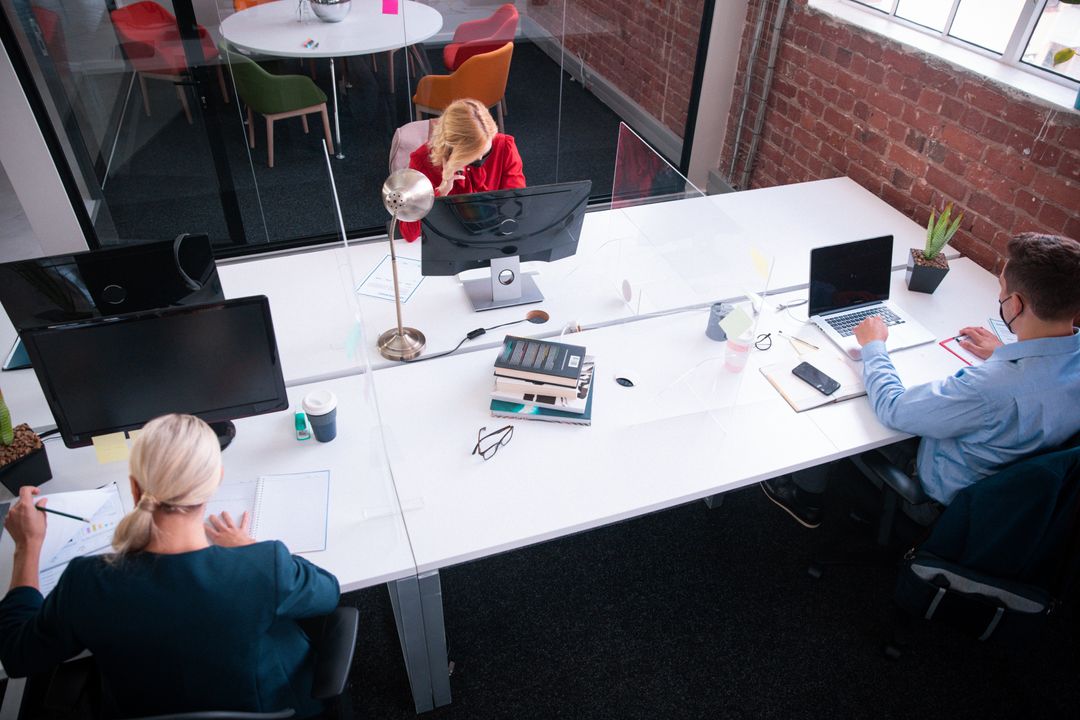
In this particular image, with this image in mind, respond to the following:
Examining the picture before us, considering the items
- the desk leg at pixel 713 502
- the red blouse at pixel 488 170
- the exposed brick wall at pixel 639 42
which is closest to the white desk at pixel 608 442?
the desk leg at pixel 713 502

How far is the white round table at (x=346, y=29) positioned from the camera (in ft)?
11.7

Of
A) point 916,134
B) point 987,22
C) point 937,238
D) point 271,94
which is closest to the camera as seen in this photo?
point 937,238

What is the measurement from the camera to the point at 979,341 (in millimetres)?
2455

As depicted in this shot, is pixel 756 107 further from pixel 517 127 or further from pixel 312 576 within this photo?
pixel 312 576

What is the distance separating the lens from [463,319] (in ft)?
8.26

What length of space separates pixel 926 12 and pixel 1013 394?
222 centimetres

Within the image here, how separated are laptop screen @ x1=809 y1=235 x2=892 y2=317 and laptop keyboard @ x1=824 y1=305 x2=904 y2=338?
4cm

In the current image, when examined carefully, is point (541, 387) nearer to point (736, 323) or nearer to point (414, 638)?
point (736, 323)

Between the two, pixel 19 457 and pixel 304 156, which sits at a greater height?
pixel 19 457

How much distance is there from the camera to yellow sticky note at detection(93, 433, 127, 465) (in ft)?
6.07

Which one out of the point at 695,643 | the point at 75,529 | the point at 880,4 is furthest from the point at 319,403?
the point at 880,4

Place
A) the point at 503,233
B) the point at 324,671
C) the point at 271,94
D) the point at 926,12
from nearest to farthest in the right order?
the point at 324,671, the point at 503,233, the point at 926,12, the point at 271,94

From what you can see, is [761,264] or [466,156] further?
[466,156]

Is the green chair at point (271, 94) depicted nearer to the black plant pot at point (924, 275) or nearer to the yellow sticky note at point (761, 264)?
the yellow sticky note at point (761, 264)
